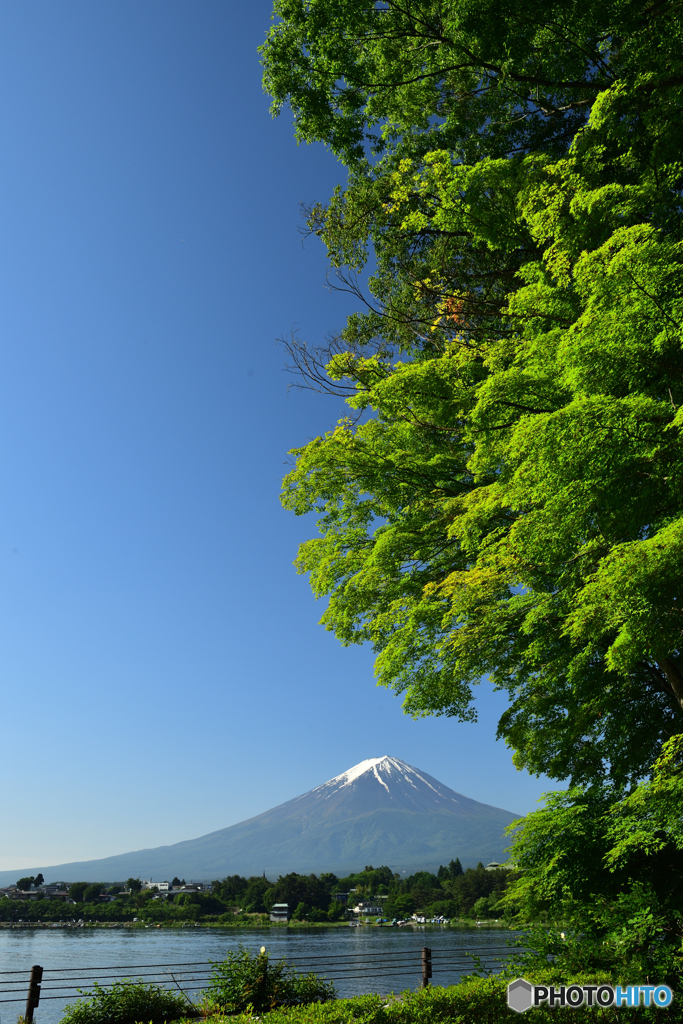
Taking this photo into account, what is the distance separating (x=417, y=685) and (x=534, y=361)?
4503 millimetres

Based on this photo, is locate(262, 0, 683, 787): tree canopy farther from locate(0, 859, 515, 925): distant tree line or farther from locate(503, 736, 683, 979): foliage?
locate(0, 859, 515, 925): distant tree line

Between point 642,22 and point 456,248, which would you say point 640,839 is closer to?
point 456,248

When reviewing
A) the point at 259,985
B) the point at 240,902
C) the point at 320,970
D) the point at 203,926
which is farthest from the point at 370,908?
the point at 259,985

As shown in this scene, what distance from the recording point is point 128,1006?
265 inches

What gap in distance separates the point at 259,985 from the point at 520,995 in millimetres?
3416

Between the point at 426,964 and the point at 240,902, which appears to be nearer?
the point at 426,964

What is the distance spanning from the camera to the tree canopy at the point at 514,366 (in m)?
4.80

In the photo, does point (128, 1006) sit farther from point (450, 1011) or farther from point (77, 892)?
point (77, 892)

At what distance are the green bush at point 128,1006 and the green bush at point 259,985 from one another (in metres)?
0.45

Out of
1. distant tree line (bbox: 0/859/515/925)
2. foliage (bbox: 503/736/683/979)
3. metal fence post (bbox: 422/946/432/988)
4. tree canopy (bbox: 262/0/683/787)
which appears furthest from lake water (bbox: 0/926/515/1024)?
tree canopy (bbox: 262/0/683/787)

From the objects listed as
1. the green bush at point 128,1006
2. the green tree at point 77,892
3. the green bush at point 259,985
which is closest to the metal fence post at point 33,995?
the green bush at point 128,1006

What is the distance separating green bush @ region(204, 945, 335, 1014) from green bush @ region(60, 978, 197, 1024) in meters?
0.45

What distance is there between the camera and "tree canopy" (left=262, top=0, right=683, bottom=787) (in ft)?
15.8

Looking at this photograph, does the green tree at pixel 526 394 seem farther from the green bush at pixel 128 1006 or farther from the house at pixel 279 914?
the house at pixel 279 914
